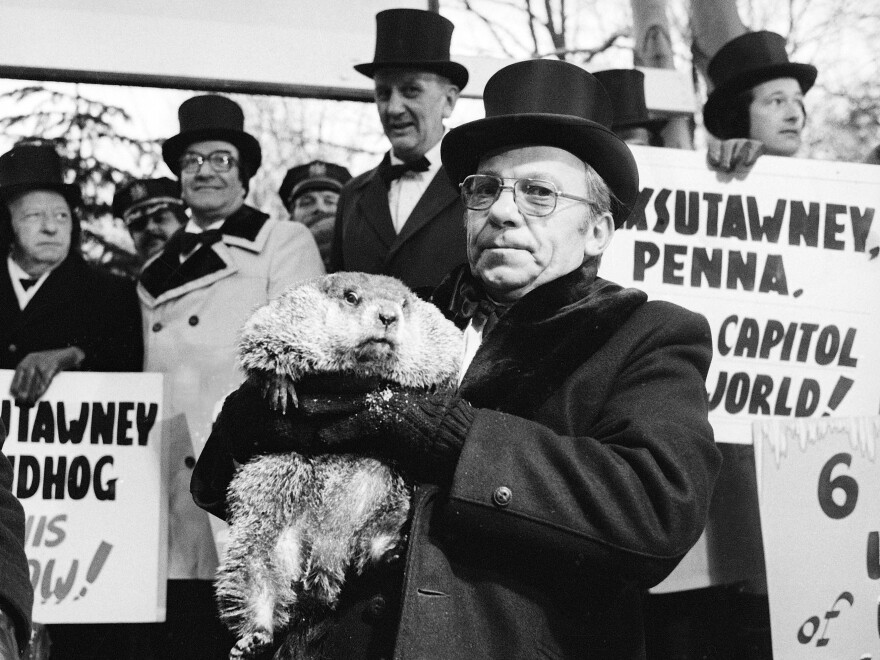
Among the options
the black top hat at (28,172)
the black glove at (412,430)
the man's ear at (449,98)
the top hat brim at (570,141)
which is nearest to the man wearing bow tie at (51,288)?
the black top hat at (28,172)

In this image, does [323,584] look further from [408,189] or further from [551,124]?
[408,189]

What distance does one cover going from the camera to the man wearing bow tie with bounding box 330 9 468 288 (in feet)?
14.3

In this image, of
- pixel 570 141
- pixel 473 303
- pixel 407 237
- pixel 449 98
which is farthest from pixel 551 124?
pixel 449 98

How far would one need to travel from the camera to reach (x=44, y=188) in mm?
4727

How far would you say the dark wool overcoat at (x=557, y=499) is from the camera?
2092 millimetres

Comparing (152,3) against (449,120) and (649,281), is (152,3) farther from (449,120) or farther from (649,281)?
(649,281)

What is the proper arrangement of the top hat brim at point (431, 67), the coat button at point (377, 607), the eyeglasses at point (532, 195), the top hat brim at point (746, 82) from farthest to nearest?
1. the top hat brim at point (746, 82)
2. the top hat brim at point (431, 67)
3. the eyeglasses at point (532, 195)
4. the coat button at point (377, 607)

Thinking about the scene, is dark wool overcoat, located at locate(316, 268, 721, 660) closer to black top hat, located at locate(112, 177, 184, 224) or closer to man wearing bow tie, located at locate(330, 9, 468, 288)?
man wearing bow tie, located at locate(330, 9, 468, 288)

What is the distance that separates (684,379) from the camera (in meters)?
2.32

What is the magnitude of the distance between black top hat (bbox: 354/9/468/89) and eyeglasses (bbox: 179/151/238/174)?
77 cm

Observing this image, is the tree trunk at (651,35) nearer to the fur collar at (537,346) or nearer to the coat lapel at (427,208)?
the coat lapel at (427,208)

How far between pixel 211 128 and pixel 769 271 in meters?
2.57

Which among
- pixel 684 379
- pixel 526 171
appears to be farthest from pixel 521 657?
pixel 526 171

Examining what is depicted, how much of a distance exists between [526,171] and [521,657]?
3.67ft
